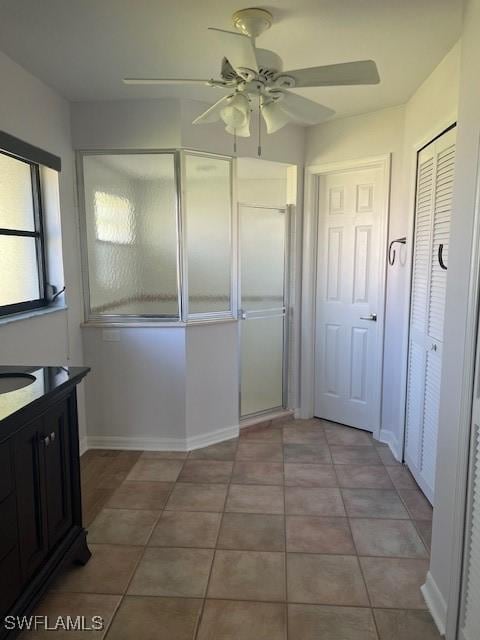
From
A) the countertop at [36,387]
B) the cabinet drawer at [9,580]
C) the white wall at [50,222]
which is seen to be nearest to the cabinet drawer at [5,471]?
the countertop at [36,387]

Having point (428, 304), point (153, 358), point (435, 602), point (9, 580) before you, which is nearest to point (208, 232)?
point (153, 358)

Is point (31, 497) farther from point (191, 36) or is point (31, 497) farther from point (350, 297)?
point (350, 297)

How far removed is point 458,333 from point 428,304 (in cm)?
118

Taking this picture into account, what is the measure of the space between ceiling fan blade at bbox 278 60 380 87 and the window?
1769 mm

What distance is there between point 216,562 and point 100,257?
223 centimetres

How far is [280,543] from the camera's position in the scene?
235 cm

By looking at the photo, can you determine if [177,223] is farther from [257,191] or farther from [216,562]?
[216,562]

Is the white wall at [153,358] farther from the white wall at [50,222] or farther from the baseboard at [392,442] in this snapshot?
the baseboard at [392,442]

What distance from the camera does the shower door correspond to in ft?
12.5

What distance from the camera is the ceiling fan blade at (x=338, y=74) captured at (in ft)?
6.17

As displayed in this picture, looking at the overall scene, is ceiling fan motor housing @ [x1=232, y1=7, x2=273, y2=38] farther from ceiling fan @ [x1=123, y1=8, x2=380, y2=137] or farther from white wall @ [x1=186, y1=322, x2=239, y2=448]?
white wall @ [x1=186, y1=322, x2=239, y2=448]

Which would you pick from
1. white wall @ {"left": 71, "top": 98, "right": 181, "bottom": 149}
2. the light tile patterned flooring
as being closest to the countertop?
the light tile patterned flooring

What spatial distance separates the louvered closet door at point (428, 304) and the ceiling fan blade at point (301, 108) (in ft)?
2.55

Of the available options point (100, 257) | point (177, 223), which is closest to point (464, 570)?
point (177, 223)
